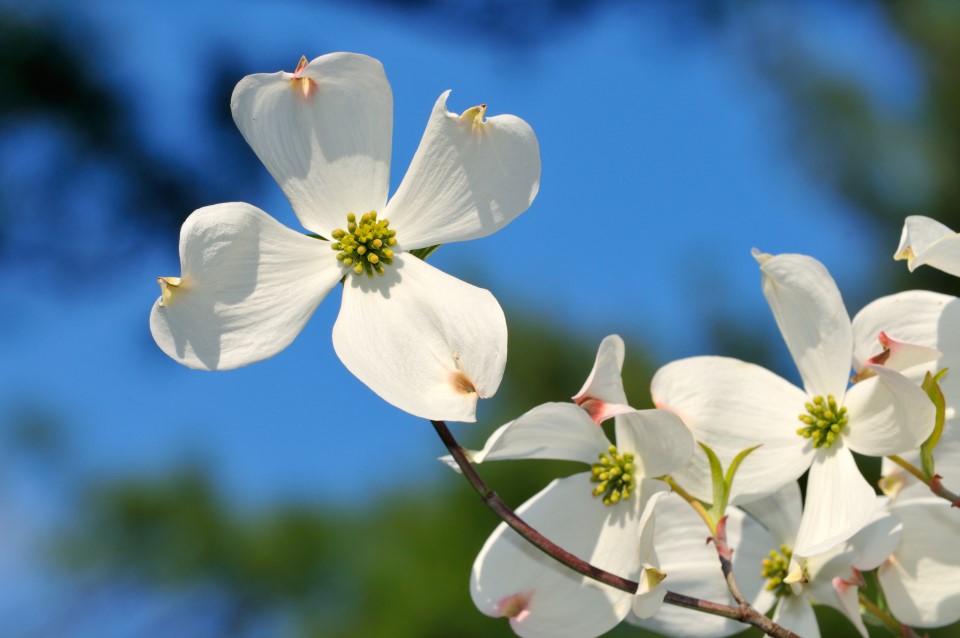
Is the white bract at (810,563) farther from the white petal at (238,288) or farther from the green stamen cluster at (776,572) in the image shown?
the white petal at (238,288)

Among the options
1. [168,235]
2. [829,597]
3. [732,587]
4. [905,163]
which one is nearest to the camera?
[732,587]

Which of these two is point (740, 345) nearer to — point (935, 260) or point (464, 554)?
point (464, 554)

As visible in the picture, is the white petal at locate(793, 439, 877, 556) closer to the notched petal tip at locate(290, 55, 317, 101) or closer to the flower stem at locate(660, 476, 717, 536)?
the flower stem at locate(660, 476, 717, 536)

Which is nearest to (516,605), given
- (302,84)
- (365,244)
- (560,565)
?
(560,565)

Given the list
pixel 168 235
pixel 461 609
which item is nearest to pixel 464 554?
pixel 461 609

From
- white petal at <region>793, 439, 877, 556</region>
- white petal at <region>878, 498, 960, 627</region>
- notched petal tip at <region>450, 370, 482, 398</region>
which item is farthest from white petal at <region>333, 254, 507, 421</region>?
white petal at <region>878, 498, 960, 627</region>

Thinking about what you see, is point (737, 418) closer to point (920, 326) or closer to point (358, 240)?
point (920, 326)
